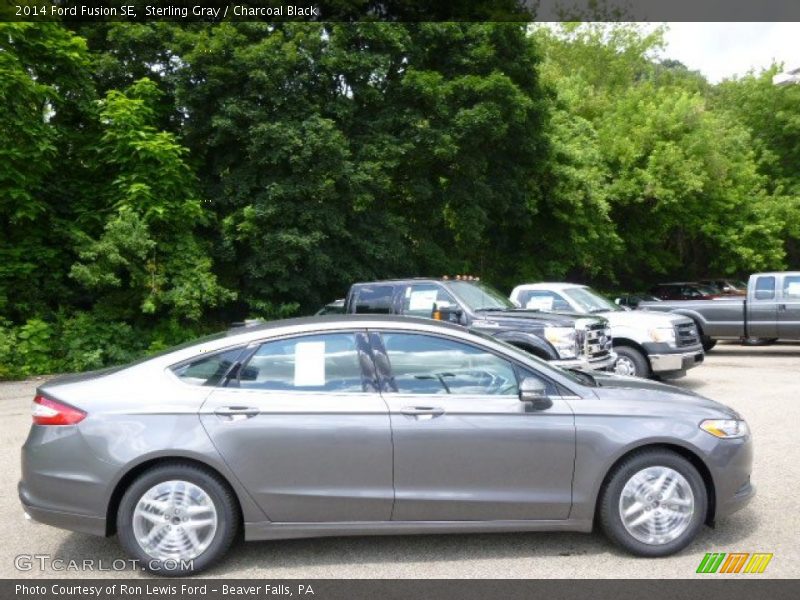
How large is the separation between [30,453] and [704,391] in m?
10.0

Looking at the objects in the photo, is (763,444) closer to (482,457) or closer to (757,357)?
(482,457)

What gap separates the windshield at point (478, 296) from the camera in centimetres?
1030

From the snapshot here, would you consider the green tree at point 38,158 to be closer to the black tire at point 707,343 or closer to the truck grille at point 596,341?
the truck grille at point 596,341

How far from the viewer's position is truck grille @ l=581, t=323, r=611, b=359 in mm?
9906

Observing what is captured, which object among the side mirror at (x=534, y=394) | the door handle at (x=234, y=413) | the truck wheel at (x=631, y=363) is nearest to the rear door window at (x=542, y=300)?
the truck wheel at (x=631, y=363)

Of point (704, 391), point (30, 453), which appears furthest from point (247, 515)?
point (704, 391)

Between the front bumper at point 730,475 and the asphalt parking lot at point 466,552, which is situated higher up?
the front bumper at point 730,475

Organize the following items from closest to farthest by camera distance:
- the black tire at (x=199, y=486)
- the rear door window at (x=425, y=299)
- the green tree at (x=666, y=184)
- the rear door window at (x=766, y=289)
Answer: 1. the black tire at (x=199, y=486)
2. the rear door window at (x=425, y=299)
3. the rear door window at (x=766, y=289)
4. the green tree at (x=666, y=184)

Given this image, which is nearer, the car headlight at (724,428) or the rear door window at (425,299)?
the car headlight at (724,428)

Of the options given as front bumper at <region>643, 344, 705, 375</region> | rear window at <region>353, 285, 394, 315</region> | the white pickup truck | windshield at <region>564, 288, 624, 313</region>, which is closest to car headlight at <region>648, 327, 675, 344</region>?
the white pickup truck

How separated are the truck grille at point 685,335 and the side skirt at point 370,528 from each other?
8253 millimetres

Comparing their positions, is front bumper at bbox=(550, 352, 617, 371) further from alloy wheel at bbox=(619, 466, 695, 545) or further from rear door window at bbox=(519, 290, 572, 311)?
alloy wheel at bbox=(619, 466, 695, 545)

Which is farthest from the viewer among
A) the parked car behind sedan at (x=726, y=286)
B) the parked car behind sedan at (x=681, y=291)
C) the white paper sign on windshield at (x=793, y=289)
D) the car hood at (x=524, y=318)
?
the parked car behind sedan at (x=726, y=286)

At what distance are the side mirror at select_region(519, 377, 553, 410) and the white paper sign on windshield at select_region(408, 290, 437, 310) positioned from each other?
556cm
